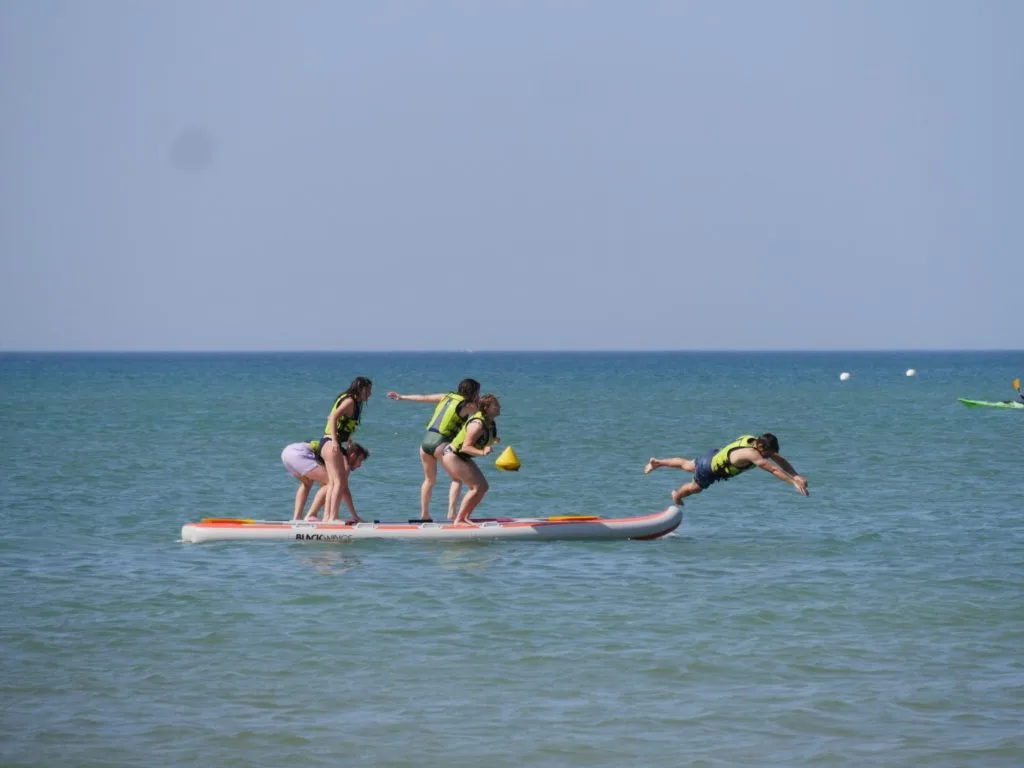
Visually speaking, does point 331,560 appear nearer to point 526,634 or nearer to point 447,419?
point 447,419

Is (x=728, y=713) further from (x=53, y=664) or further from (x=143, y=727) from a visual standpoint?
(x=53, y=664)

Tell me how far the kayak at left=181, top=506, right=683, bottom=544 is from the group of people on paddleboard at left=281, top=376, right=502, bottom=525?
0.21 m

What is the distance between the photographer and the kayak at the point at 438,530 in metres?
17.5

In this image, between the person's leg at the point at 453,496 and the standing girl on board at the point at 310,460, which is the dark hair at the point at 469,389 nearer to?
the person's leg at the point at 453,496

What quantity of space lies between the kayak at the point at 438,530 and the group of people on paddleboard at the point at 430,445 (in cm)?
21

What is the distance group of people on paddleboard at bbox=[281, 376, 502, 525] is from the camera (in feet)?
55.3

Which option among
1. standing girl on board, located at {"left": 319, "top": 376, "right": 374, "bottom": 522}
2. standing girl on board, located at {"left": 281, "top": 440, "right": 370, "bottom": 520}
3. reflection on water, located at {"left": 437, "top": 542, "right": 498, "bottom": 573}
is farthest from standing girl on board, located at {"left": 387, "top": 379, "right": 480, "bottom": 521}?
reflection on water, located at {"left": 437, "top": 542, "right": 498, "bottom": 573}

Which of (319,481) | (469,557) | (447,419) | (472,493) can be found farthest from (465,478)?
(319,481)

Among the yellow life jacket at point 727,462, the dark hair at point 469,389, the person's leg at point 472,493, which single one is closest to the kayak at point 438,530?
the person's leg at point 472,493

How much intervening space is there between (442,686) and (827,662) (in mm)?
2952

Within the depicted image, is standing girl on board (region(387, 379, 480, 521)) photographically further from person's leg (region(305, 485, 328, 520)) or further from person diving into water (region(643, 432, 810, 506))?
person diving into water (region(643, 432, 810, 506))

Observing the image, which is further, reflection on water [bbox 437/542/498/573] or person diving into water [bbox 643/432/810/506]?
person diving into water [bbox 643/432/810/506]

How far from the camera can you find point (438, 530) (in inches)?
697

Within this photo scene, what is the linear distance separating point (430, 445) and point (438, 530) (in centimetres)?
103
